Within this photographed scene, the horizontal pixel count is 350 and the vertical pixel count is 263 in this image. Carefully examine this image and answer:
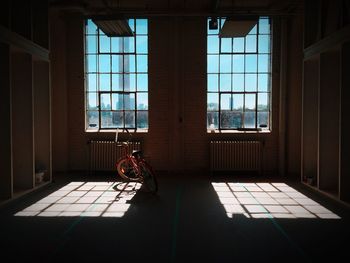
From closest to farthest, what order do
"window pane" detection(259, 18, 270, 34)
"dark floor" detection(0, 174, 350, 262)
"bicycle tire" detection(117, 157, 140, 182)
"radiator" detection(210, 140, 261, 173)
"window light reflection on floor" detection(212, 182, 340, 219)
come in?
"dark floor" detection(0, 174, 350, 262)
"window light reflection on floor" detection(212, 182, 340, 219)
"bicycle tire" detection(117, 157, 140, 182)
"radiator" detection(210, 140, 261, 173)
"window pane" detection(259, 18, 270, 34)

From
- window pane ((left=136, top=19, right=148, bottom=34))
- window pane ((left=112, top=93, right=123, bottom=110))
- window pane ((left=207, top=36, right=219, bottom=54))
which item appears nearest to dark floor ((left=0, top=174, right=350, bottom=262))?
window pane ((left=112, top=93, right=123, bottom=110))

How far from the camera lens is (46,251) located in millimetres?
3502

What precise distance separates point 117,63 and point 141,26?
1089 millimetres

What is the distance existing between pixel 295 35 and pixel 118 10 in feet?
14.0

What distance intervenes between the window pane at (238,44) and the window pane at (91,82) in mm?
3584

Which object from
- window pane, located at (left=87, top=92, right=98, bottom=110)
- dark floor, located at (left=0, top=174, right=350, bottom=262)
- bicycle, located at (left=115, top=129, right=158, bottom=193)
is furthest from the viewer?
window pane, located at (left=87, top=92, right=98, bottom=110)

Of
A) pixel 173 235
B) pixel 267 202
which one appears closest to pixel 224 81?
pixel 267 202

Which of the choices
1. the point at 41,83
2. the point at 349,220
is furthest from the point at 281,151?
the point at 41,83

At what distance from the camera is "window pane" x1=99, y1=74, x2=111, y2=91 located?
8117 millimetres

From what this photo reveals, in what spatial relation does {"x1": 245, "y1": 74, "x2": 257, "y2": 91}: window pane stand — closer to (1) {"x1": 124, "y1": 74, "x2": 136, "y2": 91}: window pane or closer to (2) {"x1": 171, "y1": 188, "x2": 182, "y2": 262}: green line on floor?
(1) {"x1": 124, "y1": 74, "x2": 136, "y2": 91}: window pane

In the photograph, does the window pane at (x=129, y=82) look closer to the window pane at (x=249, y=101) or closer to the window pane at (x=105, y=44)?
the window pane at (x=105, y=44)

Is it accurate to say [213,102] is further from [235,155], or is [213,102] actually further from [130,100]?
[130,100]

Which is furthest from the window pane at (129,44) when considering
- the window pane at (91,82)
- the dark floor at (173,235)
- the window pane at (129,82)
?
the dark floor at (173,235)

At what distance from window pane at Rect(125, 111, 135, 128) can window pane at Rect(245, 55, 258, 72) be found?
3069mm
